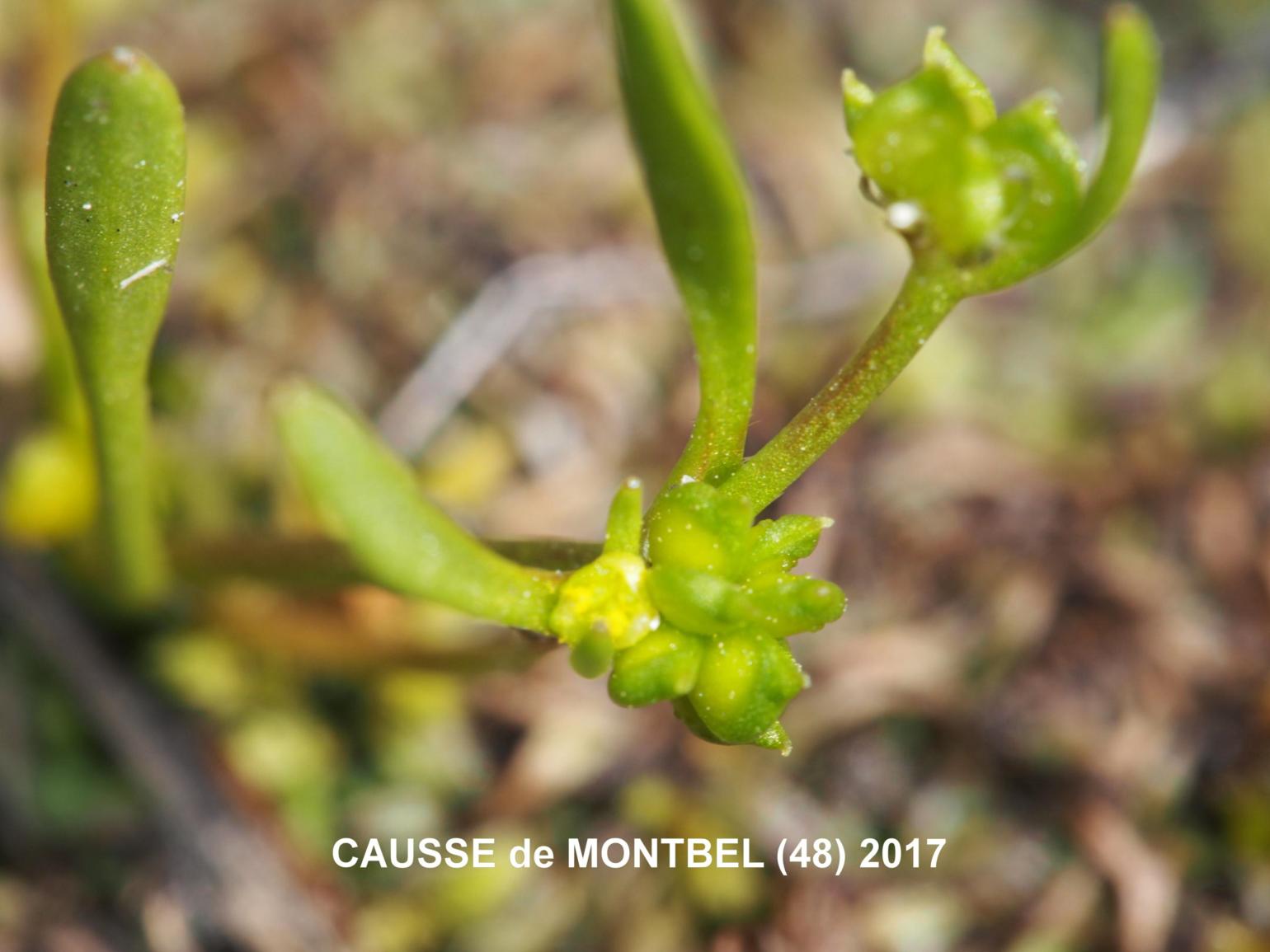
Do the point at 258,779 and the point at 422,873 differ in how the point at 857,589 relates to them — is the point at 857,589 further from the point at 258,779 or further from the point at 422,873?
the point at 258,779

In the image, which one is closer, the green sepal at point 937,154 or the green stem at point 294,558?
the green sepal at point 937,154

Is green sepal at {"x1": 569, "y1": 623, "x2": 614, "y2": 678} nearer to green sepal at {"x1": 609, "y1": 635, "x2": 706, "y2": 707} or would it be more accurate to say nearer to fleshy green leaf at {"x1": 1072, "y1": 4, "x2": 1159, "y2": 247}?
green sepal at {"x1": 609, "y1": 635, "x2": 706, "y2": 707}

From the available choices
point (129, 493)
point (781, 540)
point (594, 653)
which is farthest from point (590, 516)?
point (594, 653)

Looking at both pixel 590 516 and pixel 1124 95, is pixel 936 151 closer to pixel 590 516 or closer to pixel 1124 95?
pixel 1124 95

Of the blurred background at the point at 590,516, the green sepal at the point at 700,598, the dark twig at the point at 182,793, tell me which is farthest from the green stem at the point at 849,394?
the dark twig at the point at 182,793

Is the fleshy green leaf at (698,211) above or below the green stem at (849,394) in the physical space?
above

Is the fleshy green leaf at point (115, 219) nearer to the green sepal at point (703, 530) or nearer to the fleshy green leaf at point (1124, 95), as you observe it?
the green sepal at point (703, 530)

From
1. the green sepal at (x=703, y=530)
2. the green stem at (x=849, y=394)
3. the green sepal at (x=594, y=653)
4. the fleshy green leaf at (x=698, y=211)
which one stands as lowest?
the green sepal at (x=594, y=653)
